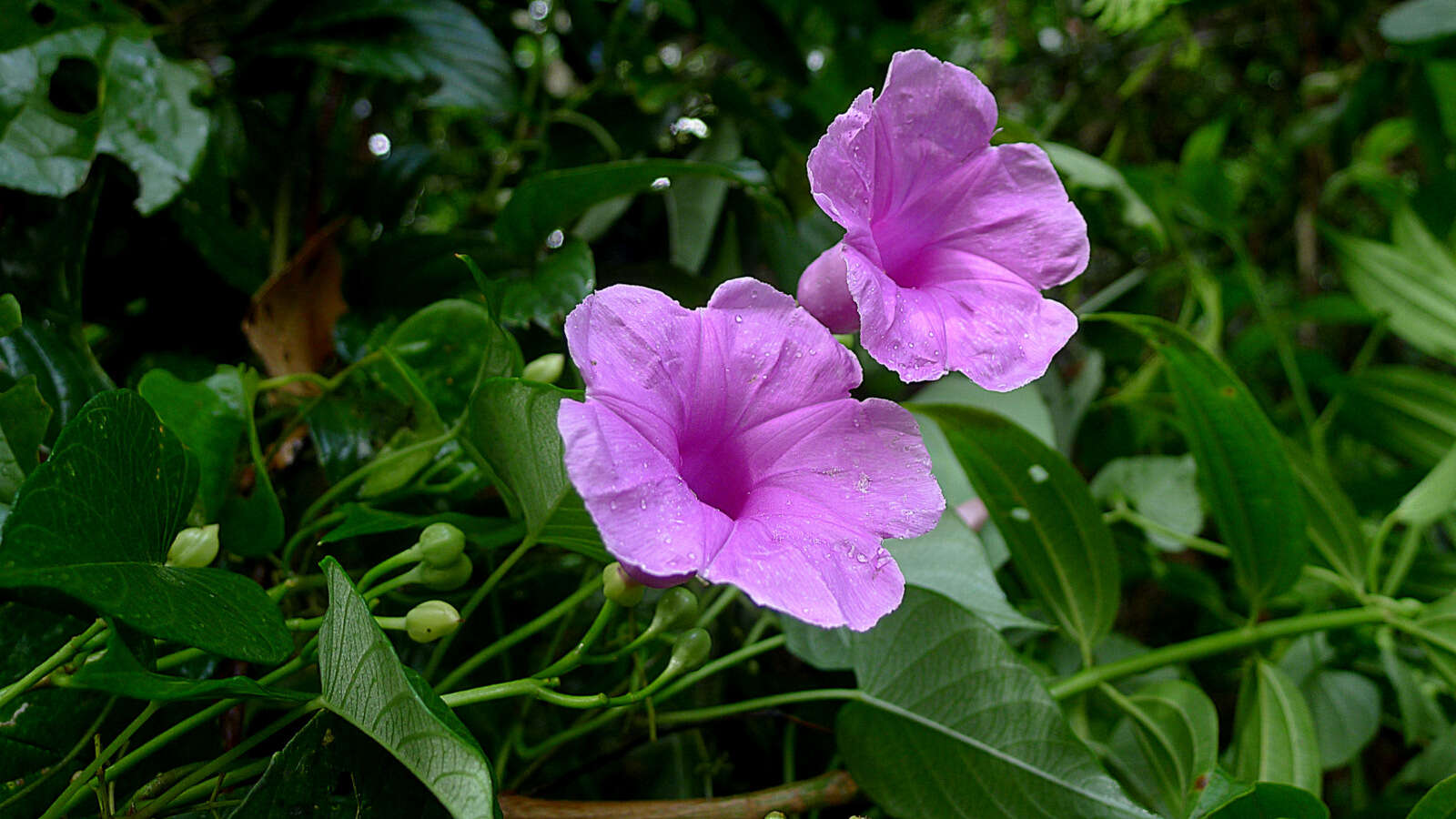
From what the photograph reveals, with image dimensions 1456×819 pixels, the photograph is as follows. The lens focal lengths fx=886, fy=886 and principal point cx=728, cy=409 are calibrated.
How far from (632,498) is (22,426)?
383mm

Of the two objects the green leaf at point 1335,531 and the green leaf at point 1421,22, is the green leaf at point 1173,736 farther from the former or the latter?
the green leaf at point 1421,22

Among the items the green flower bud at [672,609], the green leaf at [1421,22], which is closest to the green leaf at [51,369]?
the green flower bud at [672,609]

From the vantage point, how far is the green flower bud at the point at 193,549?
0.50 meters

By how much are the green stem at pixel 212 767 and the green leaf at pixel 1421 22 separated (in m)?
1.41

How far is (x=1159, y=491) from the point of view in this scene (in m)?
1.00

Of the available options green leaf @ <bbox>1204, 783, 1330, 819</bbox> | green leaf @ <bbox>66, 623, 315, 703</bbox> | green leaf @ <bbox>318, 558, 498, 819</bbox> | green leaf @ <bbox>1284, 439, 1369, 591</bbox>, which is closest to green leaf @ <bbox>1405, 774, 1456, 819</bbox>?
green leaf @ <bbox>1204, 783, 1330, 819</bbox>

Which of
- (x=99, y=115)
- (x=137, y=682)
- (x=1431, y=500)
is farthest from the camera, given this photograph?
(x=1431, y=500)

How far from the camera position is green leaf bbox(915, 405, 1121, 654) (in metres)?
0.73

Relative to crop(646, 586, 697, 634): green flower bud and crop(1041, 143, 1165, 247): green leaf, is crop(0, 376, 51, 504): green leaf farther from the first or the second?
crop(1041, 143, 1165, 247): green leaf

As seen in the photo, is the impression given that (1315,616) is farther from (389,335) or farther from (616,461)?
(389,335)

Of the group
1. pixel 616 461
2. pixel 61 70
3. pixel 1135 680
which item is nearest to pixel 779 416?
pixel 616 461

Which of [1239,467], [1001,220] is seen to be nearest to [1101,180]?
[1239,467]

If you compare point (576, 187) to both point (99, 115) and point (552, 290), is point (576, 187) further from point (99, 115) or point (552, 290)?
point (99, 115)

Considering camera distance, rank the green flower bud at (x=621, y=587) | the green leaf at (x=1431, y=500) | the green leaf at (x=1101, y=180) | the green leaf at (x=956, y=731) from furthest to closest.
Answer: the green leaf at (x=1101, y=180) < the green leaf at (x=1431, y=500) < the green leaf at (x=956, y=731) < the green flower bud at (x=621, y=587)
